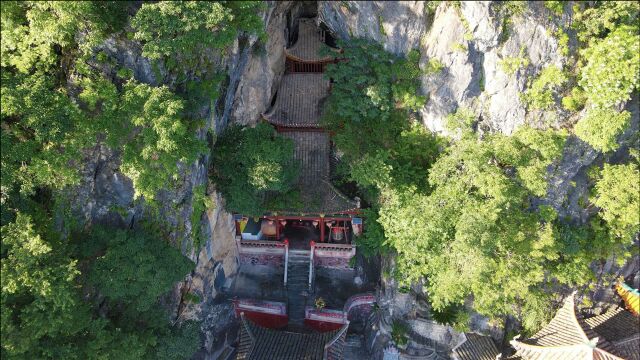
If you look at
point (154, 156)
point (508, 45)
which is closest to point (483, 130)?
point (508, 45)

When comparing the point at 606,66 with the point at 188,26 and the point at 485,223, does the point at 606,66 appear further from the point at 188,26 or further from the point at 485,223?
the point at 188,26

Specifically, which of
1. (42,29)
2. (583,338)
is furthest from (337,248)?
(42,29)

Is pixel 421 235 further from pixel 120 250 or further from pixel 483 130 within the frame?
pixel 120 250

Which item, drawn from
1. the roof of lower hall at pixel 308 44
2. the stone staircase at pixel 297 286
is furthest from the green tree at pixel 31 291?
the roof of lower hall at pixel 308 44

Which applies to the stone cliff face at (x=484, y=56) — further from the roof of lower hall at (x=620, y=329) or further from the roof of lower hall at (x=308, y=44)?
the roof of lower hall at (x=308, y=44)

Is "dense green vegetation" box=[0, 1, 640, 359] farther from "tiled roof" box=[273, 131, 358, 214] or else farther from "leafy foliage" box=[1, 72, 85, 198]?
"tiled roof" box=[273, 131, 358, 214]

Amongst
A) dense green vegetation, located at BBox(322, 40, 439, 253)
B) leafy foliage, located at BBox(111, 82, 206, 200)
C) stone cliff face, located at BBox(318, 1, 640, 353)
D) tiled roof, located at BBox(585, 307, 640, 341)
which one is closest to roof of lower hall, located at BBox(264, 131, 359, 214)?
dense green vegetation, located at BBox(322, 40, 439, 253)
